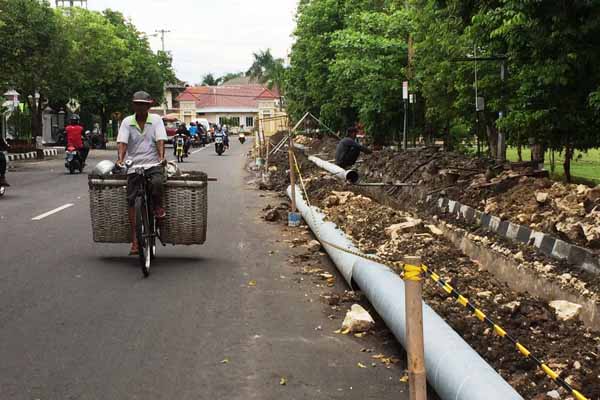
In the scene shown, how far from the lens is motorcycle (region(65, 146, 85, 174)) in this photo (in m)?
25.3

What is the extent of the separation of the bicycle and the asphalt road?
0.76 ft

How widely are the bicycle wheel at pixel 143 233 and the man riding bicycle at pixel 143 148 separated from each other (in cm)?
15

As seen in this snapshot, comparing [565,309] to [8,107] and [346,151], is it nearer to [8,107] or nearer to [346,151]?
[346,151]

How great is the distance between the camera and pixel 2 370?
5.22m

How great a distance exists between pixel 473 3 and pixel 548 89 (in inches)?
67.3

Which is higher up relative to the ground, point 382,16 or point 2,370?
point 382,16

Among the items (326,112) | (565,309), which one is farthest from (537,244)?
(326,112)

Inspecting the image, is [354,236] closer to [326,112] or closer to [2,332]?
[2,332]

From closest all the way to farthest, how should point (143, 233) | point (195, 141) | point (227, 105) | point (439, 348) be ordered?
point (439, 348) < point (143, 233) < point (195, 141) < point (227, 105)

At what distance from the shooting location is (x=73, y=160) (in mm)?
25406

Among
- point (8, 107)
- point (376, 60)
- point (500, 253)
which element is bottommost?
point (500, 253)

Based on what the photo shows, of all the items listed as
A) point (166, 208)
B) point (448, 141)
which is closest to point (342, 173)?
point (166, 208)

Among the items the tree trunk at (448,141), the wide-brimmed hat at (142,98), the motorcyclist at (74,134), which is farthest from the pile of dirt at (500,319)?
the motorcyclist at (74,134)

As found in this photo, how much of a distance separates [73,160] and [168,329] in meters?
20.2
